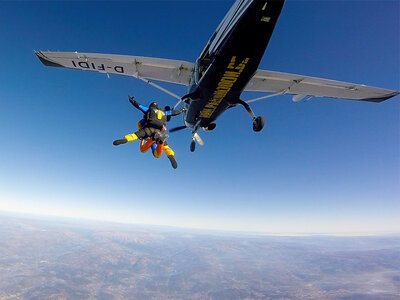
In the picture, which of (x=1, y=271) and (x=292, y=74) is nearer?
(x=292, y=74)

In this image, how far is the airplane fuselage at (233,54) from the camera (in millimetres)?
4631

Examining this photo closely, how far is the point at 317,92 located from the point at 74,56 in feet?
33.4

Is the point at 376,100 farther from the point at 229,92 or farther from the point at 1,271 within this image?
the point at 1,271

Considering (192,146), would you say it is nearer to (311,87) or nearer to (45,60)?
(311,87)

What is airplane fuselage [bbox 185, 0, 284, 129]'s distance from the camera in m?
4.63

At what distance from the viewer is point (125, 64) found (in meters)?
7.54

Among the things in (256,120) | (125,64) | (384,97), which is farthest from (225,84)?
(384,97)

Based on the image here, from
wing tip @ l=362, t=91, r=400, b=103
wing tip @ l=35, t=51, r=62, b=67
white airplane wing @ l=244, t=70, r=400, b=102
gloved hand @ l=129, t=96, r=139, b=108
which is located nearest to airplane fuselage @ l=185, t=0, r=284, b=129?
gloved hand @ l=129, t=96, r=139, b=108

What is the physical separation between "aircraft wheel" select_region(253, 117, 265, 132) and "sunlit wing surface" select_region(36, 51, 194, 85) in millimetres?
3275

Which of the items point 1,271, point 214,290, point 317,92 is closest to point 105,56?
point 317,92

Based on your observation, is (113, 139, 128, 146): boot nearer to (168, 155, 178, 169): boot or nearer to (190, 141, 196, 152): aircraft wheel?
(168, 155, 178, 169): boot

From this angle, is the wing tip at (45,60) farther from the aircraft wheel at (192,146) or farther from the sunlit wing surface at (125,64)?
the aircraft wheel at (192,146)

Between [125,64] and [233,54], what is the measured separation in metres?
4.42

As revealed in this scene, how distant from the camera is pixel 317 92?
30.3ft
